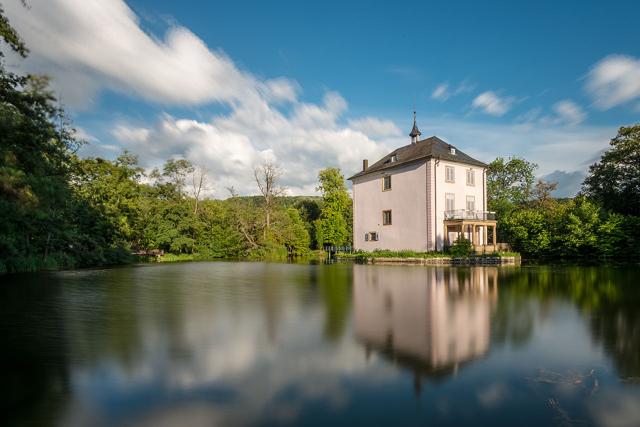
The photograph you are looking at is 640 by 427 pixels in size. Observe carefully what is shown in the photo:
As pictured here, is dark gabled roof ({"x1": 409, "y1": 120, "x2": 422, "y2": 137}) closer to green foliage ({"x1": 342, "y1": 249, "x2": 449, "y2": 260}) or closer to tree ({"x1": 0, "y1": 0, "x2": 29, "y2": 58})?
green foliage ({"x1": 342, "y1": 249, "x2": 449, "y2": 260})

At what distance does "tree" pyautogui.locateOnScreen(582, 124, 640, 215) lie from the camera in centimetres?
3148

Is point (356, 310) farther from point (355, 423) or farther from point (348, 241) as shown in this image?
point (348, 241)

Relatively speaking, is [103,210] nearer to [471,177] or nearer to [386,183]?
[386,183]

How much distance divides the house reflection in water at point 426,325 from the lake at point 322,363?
0.04 metres

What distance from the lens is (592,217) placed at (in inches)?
1055

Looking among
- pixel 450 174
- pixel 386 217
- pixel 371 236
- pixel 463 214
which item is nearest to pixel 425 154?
pixel 450 174

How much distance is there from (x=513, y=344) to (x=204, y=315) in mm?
5592

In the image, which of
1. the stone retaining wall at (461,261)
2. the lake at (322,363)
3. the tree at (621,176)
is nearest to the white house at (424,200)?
the stone retaining wall at (461,261)

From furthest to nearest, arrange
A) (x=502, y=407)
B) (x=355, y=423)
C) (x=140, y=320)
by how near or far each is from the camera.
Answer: (x=140, y=320) < (x=502, y=407) < (x=355, y=423)

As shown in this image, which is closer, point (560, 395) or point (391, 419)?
A: point (391, 419)

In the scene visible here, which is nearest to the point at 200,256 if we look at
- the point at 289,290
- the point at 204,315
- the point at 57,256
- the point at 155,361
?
the point at 57,256

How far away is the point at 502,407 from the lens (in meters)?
3.39

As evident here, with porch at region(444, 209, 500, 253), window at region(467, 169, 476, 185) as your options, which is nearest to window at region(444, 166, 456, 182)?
window at region(467, 169, 476, 185)

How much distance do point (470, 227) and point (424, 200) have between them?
4636 mm
